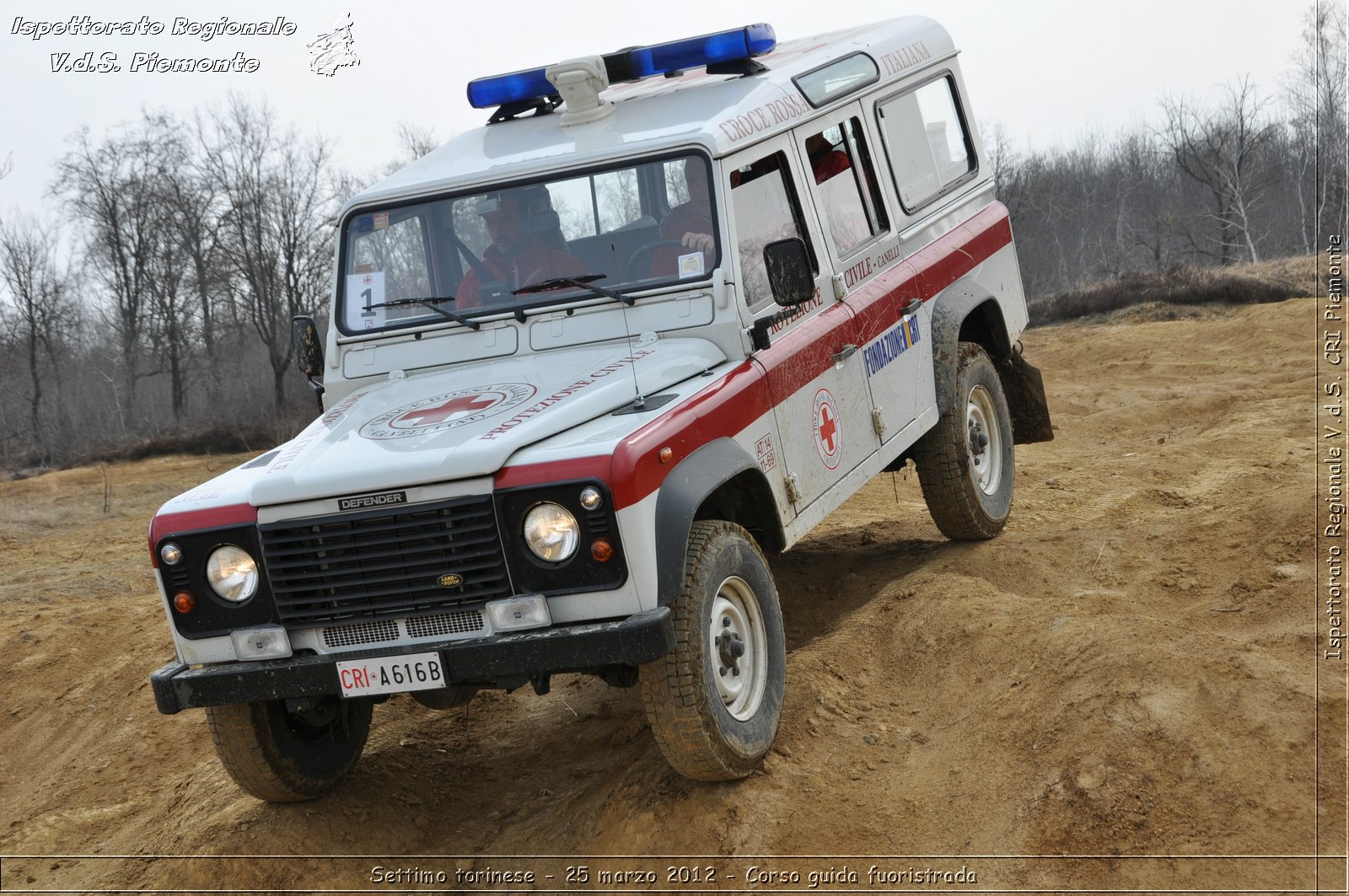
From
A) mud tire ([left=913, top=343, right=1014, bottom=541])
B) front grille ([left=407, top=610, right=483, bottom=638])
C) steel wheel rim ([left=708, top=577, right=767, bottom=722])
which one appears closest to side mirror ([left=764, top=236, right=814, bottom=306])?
steel wheel rim ([left=708, top=577, right=767, bottom=722])

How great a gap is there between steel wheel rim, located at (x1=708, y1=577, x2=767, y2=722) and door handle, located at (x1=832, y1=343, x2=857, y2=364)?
1.33 metres

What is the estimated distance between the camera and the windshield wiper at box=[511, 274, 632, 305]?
5.15 metres

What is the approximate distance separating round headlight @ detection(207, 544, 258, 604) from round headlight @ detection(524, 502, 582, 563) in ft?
3.18

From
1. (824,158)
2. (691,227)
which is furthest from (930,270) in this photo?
(691,227)

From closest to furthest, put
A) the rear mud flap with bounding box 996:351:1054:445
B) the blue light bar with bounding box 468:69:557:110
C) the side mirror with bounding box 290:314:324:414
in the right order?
1. the side mirror with bounding box 290:314:324:414
2. the blue light bar with bounding box 468:69:557:110
3. the rear mud flap with bounding box 996:351:1054:445

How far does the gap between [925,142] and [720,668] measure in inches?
Result: 139

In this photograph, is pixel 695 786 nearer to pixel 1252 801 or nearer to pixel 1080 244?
pixel 1252 801

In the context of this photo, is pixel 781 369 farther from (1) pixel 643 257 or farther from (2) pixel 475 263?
(2) pixel 475 263

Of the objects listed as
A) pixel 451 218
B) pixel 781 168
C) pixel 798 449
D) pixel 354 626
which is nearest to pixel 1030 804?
pixel 798 449

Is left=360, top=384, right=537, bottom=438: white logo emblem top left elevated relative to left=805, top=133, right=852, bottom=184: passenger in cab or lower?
lower

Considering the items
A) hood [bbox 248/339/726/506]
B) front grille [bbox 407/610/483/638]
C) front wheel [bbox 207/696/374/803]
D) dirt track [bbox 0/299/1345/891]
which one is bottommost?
dirt track [bbox 0/299/1345/891]

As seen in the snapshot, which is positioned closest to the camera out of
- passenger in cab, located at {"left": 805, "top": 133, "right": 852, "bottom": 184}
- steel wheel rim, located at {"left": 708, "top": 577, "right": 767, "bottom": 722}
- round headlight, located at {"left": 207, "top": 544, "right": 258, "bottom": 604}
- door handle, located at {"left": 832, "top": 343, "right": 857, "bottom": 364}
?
round headlight, located at {"left": 207, "top": 544, "right": 258, "bottom": 604}

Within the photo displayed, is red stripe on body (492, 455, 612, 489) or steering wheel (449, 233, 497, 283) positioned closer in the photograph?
red stripe on body (492, 455, 612, 489)

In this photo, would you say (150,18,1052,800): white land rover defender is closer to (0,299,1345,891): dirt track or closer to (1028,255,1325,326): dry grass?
(0,299,1345,891): dirt track
